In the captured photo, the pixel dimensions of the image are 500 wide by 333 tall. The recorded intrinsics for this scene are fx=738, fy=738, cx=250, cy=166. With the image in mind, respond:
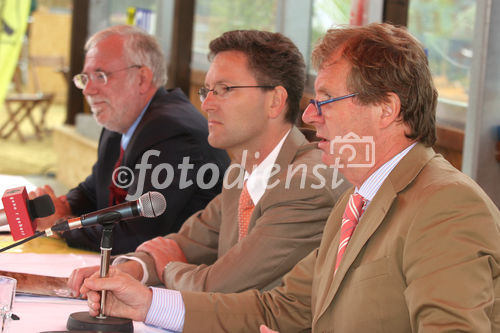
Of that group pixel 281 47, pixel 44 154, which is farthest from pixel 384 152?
pixel 44 154

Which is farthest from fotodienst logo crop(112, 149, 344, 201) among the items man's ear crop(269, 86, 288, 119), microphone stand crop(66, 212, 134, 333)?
microphone stand crop(66, 212, 134, 333)

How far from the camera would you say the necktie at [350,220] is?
169 cm

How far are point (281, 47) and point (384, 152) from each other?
2.81 ft

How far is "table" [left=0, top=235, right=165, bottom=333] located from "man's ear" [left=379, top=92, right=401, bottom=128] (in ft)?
2.46

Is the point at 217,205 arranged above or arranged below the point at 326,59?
below

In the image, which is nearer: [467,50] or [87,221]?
[87,221]

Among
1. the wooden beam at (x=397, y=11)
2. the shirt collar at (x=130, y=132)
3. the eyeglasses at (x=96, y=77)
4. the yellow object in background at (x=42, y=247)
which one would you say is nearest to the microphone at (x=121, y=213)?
the yellow object in background at (x=42, y=247)

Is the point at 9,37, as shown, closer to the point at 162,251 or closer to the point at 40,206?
the point at 162,251

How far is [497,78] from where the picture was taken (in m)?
2.99

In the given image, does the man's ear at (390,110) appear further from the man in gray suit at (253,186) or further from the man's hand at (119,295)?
the man's hand at (119,295)

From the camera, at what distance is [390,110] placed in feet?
5.36

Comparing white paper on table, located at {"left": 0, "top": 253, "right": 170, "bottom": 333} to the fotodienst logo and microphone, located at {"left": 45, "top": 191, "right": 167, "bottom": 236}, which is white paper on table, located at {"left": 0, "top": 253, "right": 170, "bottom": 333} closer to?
microphone, located at {"left": 45, "top": 191, "right": 167, "bottom": 236}

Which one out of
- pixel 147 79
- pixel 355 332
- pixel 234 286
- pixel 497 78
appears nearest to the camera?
pixel 355 332

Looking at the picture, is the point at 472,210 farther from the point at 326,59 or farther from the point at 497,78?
the point at 497,78
